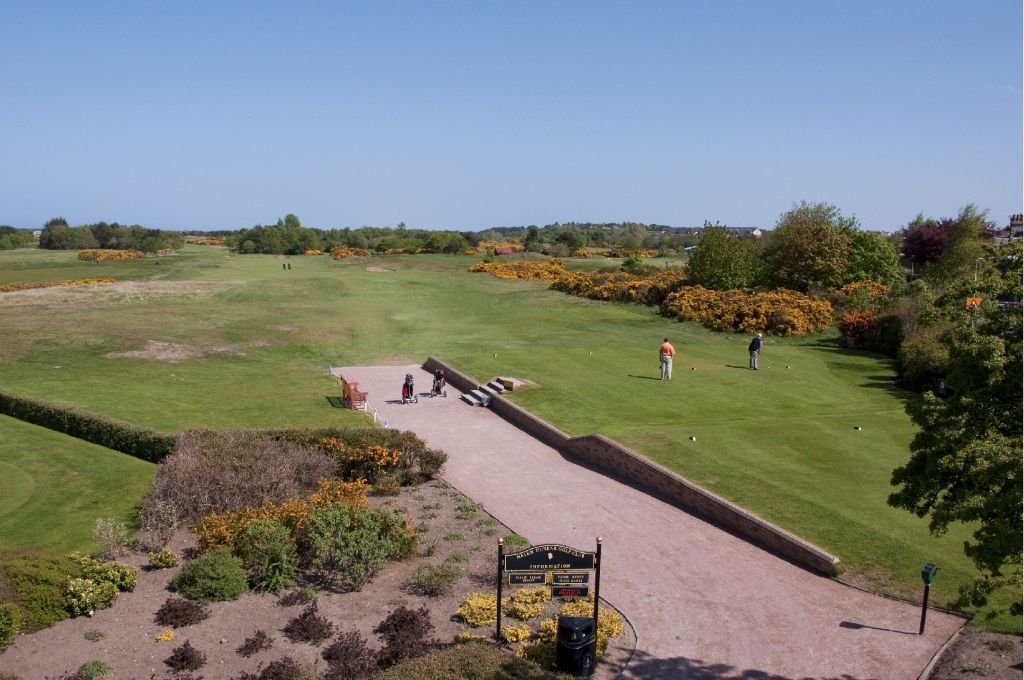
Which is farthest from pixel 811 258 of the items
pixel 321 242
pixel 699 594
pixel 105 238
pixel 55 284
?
pixel 105 238

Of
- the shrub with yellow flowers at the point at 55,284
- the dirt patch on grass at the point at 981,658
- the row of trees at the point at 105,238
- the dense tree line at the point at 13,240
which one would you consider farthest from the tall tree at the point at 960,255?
the dense tree line at the point at 13,240

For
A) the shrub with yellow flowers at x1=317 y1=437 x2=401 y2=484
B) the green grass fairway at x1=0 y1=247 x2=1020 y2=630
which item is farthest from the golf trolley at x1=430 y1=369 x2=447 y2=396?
the shrub with yellow flowers at x1=317 y1=437 x2=401 y2=484

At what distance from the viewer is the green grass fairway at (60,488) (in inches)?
618

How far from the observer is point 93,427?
2178 cm

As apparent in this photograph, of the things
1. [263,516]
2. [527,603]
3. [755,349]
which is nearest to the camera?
[527,603]

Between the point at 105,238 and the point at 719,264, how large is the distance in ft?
362

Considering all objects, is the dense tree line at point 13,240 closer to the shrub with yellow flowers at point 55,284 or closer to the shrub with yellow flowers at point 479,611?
the shrub with yellow flowers at point 55,284

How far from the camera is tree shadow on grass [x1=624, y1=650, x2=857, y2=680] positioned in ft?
36.8

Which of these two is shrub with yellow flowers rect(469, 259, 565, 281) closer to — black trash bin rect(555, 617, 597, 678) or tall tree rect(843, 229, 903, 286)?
tall tree rect(843, 229, 903, 286)

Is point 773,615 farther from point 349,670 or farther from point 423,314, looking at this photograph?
point 423,314

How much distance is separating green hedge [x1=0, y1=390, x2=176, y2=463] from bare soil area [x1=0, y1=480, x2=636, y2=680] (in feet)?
17.3

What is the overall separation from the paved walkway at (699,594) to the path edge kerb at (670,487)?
29 cm

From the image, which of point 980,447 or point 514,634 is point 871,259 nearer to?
point 980,447

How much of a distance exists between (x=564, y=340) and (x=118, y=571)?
2882cm
